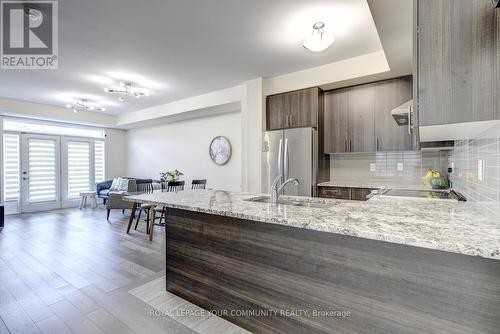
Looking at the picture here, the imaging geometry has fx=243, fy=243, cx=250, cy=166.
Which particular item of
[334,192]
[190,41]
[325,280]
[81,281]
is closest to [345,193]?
[334,192]

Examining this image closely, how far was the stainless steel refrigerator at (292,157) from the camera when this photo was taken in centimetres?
352

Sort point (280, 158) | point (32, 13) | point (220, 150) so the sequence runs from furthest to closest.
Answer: point (220, 150)
point (280, 158)
point (32, 13)

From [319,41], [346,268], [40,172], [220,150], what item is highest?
[319,41]

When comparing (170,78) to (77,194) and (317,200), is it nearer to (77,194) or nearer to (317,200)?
(317,200)

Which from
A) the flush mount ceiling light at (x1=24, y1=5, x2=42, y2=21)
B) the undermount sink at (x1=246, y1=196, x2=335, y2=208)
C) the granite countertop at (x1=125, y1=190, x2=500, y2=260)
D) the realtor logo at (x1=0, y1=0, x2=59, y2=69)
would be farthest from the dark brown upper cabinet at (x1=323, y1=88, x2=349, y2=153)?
the flush mount ceiling light at (x1=24, y1=5, x2=42, y2=21)

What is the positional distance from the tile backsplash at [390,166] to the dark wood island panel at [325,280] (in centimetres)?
265

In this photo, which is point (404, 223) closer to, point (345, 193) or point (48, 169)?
point (345, 193)

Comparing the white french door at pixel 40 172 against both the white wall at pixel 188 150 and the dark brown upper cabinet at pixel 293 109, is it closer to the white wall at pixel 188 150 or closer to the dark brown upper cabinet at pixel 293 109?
the white wall at pixel 188 150

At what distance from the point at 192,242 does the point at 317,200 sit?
3.58 feet

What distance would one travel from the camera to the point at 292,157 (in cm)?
365

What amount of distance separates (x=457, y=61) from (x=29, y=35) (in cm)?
403

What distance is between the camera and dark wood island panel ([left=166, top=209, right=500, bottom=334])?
1013mm

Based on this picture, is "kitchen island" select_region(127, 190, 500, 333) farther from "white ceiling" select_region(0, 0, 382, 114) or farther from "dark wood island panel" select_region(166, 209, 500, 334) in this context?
"white ceiling" select_region(0, 0, 382, 114)

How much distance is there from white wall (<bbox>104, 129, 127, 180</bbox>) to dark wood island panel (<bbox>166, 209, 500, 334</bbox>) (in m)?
6.71
